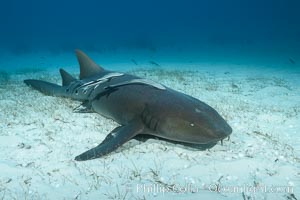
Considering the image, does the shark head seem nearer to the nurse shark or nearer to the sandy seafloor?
the nurse shark

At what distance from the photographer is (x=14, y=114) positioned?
6793mm

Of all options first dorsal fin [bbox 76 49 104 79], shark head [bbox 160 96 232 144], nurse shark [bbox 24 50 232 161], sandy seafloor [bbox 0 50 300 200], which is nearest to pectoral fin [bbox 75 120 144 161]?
nurse shark [bbox 24 50 232 161]

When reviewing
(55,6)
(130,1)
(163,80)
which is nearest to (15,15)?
(55,6)

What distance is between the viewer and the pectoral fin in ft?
14.3

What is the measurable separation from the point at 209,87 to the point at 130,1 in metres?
172

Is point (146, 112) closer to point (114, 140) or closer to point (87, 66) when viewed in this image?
point (114, 140)

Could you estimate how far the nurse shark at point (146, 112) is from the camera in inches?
178

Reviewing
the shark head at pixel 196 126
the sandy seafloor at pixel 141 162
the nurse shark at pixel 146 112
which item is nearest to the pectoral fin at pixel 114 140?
the nurse shark at pixel 146 112

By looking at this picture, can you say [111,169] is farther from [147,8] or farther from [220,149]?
[147,8]

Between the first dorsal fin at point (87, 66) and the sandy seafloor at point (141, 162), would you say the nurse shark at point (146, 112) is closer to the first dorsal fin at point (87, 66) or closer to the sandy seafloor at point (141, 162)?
the sandy seafloor at point (141, 162)

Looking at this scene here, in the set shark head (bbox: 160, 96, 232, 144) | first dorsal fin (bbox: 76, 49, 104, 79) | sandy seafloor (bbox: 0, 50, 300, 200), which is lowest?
sandy seafloor (bbox: 0, 50, 300, 200)

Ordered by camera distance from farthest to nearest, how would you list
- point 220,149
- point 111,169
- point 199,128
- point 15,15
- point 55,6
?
point 55,6 < point 15,15 < point 220,149 < point 199,128 < point 111,169

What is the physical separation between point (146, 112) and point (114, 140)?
0.82 metres

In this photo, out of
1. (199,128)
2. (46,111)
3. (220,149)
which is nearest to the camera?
(199,128)
